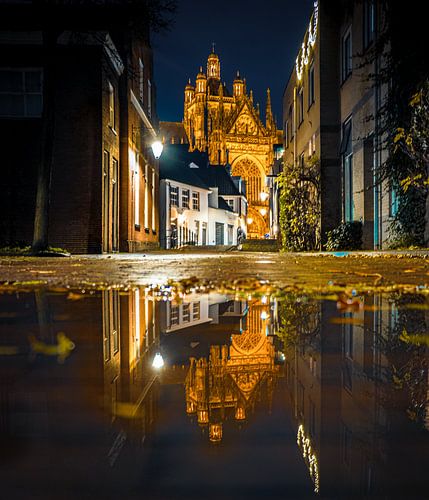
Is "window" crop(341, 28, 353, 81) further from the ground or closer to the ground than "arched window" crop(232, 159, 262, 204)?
closer to the ground

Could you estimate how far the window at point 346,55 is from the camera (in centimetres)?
1995


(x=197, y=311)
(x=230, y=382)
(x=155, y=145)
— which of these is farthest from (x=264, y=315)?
(x=155, y=145)

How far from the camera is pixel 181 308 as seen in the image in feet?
9.86

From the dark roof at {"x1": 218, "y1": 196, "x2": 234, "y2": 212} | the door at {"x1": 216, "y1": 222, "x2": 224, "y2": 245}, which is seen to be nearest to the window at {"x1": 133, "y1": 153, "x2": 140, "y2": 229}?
the door at {"x1": 216, "y1": 222, "x2": 224, "y2": 245}

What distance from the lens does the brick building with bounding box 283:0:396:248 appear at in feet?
55.0

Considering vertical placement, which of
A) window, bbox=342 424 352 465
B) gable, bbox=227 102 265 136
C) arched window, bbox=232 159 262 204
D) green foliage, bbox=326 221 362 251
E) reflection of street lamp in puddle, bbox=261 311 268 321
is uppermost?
gable, bbox=227 102 265 136

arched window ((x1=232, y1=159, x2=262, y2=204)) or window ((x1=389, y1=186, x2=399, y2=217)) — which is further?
arched window ((x1=232, y1=159, x2=262, y2=204))

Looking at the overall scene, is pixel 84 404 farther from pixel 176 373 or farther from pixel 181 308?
pixel 181 308

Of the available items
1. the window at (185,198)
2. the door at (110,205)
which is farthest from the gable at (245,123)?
the door at (110,205)

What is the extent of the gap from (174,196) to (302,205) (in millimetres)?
20957

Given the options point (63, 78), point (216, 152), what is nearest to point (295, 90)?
point (63, 78)

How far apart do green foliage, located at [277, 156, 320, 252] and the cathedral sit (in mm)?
61665

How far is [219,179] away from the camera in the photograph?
5909 centimetres

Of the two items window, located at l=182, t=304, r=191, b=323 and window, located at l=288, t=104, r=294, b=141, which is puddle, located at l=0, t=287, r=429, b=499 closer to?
window, located at l=182, t=304, r=191, b=323
